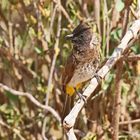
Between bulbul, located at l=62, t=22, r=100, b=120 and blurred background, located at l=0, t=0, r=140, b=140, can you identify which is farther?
blurred background, located at l=0, t=0, r=140, b=140

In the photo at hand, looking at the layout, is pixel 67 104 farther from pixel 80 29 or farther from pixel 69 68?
pixel 80 29

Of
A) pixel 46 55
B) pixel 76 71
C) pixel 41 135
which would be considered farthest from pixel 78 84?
pixel 41 135

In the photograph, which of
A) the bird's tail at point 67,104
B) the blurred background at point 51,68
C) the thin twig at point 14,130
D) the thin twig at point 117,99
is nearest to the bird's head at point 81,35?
the blurred background at point 51,68

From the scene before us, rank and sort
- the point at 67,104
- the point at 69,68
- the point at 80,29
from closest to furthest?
the point at 80,29
the point at 69,68
the point at 67,104

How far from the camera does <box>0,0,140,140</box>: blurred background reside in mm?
3297

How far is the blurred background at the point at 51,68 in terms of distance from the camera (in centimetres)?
330

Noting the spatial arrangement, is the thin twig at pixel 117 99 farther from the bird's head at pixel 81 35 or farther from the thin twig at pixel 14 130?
the thin twig at pixel 14 130

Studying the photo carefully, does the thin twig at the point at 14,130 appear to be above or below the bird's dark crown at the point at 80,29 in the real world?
below

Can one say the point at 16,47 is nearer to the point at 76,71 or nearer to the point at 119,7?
the point at 76,71

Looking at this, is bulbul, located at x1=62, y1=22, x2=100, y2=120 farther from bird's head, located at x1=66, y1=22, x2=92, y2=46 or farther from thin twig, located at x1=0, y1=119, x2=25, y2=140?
thin twig, located at x1=0, y1=119, x2=25, y2=140

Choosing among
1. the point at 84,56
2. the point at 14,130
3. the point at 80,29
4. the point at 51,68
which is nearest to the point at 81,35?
the point at 80,29

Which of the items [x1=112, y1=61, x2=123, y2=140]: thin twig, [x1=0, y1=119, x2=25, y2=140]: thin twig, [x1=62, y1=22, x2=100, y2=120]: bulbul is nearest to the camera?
[x1=112, y1=61, x2=123, y2=140]: thin twig

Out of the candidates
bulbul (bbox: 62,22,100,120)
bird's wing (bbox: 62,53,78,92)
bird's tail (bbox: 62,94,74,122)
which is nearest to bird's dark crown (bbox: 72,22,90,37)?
bulbul (bbox: 62,22,100,120)

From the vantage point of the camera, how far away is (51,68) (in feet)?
11.2
